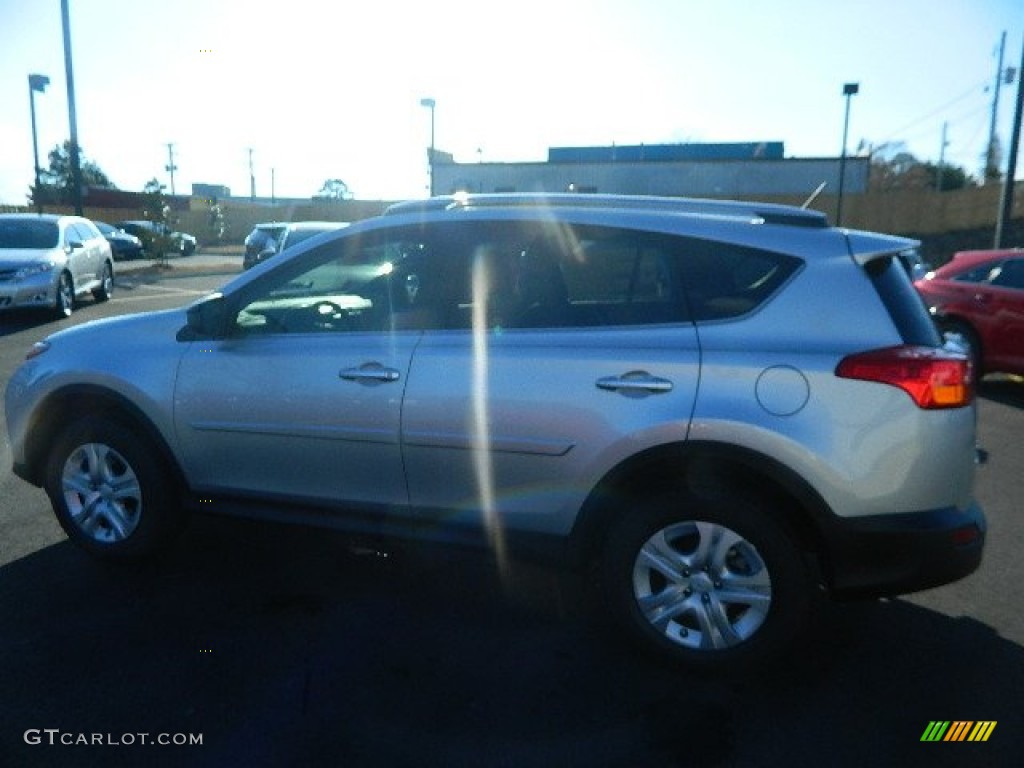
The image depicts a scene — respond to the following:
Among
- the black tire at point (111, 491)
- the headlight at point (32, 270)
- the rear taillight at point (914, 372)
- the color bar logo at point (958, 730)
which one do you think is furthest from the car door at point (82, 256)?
the color bar logo at point (958, 730)

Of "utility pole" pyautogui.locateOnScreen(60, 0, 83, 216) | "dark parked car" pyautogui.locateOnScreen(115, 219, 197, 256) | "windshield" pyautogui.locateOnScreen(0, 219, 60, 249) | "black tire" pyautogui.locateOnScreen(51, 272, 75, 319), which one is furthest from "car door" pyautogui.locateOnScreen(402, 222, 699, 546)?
"dark parked car" pyautogui.locateOnScreen(115, 219, 197, 256)

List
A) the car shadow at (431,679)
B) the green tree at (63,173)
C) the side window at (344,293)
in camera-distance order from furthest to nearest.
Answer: the green tree at (63,173) < the side window at (344,293) < the car shadow at (431,679)

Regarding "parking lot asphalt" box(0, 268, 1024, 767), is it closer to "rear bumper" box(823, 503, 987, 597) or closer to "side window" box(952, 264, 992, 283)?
"rear bumper" box(823, 503, 987, 597)

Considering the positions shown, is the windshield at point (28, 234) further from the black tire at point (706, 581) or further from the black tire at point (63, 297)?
the black tire at point (706, 581)

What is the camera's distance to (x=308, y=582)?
13.9 ft

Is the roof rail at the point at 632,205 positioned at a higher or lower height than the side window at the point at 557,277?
higher

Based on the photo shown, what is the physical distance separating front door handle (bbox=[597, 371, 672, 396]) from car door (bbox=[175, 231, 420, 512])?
0.88m

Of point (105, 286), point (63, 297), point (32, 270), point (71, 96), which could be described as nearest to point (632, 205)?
point (32, 270)

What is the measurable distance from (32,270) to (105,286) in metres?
3.90

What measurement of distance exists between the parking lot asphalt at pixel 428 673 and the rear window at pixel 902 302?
1.09 metres

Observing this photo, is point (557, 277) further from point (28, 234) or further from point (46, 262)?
point (28, 234)

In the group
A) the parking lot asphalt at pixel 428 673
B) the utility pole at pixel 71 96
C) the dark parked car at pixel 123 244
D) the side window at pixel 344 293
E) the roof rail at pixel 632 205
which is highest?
the utility pole at pixel 71 96

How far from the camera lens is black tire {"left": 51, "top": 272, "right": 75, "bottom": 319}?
1334 cm

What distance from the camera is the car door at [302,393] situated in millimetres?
3754
